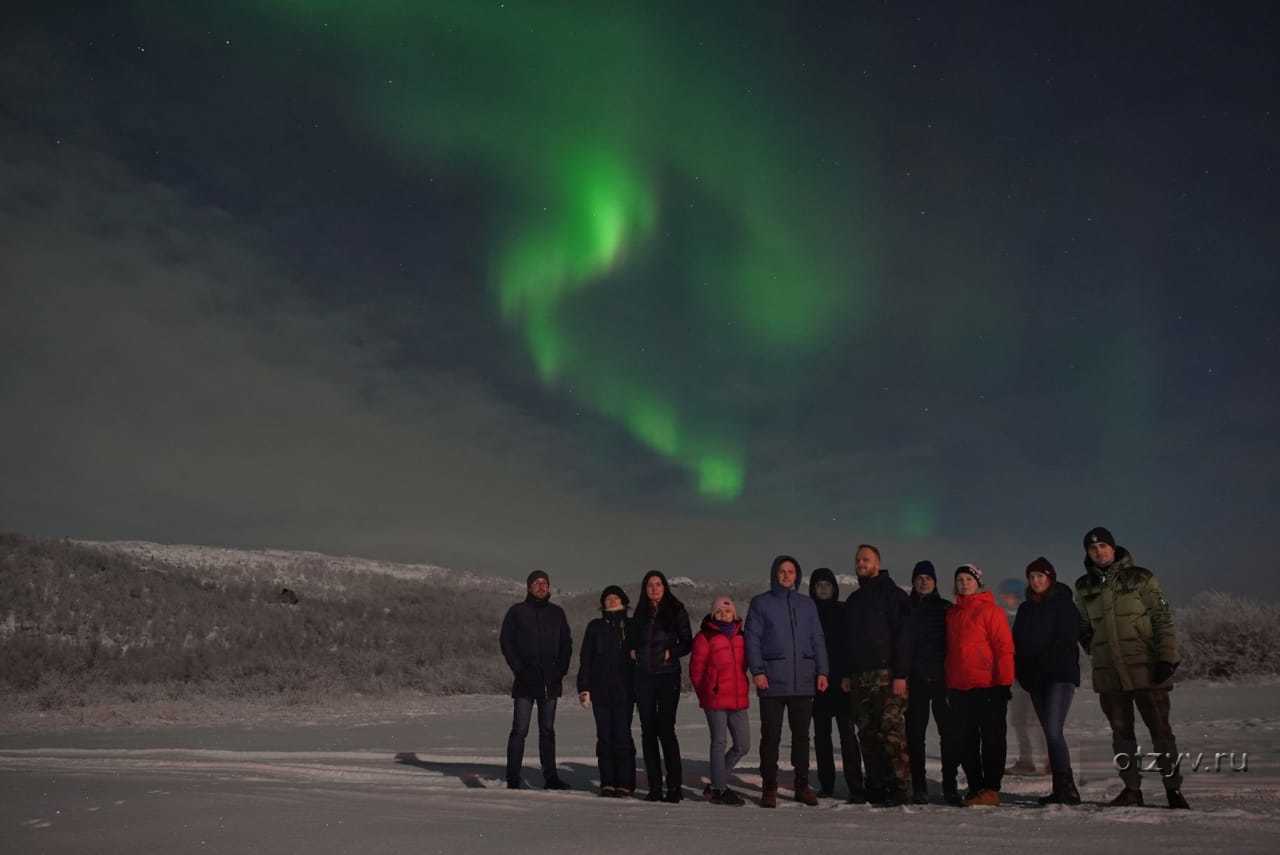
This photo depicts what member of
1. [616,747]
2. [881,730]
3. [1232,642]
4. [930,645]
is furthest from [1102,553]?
[1232,642]

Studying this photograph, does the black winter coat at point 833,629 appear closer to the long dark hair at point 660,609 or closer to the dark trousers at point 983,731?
the dark trousers at point 983,731

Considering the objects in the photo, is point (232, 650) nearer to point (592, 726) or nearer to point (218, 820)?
point (592, 726)

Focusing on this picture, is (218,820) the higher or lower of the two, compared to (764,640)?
lower

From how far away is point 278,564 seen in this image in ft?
194

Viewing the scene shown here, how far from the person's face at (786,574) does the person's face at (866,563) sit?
0.58 m

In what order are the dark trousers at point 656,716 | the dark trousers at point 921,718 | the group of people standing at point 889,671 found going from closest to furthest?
the group of people standing at point 889,671 < the dark trousers at point 921,718 < the dark trousers at point 656,716

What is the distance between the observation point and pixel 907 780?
7867mm

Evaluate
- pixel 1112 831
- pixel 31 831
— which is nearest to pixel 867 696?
pixel 1112 831

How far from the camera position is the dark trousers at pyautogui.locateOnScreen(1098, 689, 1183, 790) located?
22.8 feet

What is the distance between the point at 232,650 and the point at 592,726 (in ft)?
53.8

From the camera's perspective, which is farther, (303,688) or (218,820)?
(303,688)

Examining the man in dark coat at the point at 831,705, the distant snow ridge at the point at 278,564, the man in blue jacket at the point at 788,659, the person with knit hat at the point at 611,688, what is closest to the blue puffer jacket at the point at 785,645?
the man in blue jacket at the point at 788,659

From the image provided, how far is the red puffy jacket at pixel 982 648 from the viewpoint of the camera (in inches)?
305

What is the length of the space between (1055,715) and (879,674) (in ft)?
4.73
